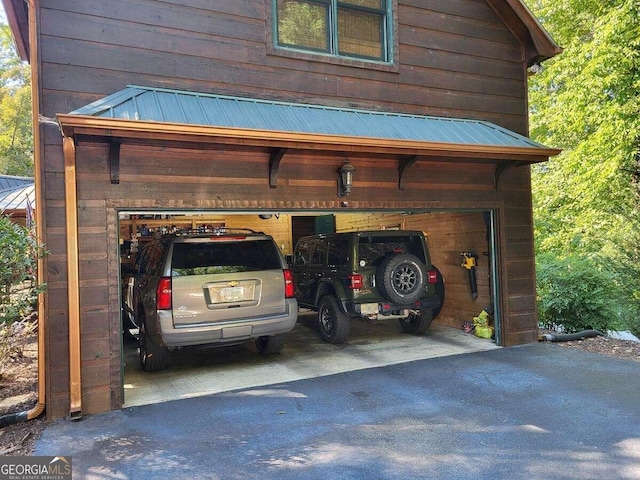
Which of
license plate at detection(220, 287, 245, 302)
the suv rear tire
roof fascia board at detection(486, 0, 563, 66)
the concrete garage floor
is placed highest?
roof fascia board at detection(486, 0, 563, 66)

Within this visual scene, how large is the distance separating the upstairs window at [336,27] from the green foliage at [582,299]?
471 cm

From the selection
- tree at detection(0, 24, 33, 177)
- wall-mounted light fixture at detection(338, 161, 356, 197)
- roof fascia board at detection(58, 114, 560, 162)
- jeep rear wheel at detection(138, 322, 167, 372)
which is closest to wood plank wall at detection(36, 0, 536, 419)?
wall-mounted light fixture at detection(338, 161, 356, 197)

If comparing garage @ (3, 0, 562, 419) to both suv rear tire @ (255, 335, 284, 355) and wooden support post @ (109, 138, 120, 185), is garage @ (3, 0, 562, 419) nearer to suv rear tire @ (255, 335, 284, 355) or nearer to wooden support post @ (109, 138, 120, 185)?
wooden support post @ (109, 138, 120, 185)

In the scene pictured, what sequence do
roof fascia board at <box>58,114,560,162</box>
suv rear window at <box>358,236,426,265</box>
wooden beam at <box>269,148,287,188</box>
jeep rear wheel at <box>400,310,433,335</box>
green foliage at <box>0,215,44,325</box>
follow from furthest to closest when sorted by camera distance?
1. jeep rear wheel at <box>400,310,433,335</box>
2. suv rear window at <box>358,236,426,265</box>
3. wooden beam at <box>269,148,287,188</box>
4. roof fascia board at <box>58,114,560,162</box>
5. green foliage at <box>0,215,44,325</box>

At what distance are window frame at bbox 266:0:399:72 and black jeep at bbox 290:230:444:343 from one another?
2505 millimetres

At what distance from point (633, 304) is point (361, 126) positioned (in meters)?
5.27

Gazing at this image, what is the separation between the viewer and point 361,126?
5805 mm

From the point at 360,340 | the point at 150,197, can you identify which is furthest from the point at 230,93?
the point at 360,340

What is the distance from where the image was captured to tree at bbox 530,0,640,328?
25.0ft

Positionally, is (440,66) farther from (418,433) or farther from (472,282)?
(418,433)

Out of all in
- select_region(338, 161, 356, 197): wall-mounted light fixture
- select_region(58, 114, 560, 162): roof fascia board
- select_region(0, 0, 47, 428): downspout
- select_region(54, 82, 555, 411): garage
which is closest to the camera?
select_region(58, 114, 560, 162): roof fascia board

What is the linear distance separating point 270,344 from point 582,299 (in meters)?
5.12

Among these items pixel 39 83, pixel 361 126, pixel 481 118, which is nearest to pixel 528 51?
pixel 481 118

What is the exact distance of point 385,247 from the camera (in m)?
7.54
